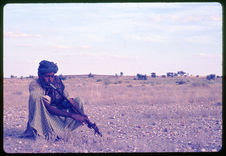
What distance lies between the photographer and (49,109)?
6633 mm

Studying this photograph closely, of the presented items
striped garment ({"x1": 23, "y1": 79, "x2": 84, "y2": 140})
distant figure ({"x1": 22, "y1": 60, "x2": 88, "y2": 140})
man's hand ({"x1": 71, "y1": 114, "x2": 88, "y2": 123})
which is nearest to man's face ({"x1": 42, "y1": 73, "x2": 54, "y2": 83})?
distant figure ({"x1": 22, "y1": 60, "x2": 88, "y2": 140})

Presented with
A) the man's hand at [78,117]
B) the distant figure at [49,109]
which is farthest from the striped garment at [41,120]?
the man's hand at [78,117]

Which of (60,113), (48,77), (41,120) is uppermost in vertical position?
(48,77)

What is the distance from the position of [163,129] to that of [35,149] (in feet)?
11.1

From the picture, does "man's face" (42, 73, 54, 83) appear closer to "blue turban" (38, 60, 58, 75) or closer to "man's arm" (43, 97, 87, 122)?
"blue turban" (38, 60, 58, 75)

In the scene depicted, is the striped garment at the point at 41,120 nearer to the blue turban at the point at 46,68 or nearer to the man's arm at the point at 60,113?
the man's arm at the point at 60,113

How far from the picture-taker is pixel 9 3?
16.6 feet

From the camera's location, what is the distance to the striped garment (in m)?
6.55

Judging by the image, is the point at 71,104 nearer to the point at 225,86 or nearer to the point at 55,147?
the point at 55,147

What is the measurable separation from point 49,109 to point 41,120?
9.8 inches

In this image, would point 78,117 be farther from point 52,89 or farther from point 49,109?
point 52,89

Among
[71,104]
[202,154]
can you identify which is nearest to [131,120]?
[71,104]

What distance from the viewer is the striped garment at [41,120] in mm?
6555

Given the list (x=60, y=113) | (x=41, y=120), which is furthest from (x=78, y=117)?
(x=41, y=120)
